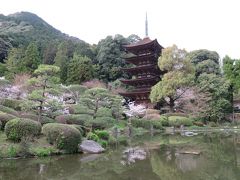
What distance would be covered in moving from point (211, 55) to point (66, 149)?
42.0 m

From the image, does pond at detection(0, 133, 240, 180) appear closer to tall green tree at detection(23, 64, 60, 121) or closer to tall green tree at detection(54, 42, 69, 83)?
tall green tree at detection(23, 64, 60, 121)

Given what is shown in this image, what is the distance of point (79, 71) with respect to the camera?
4488 centimetres

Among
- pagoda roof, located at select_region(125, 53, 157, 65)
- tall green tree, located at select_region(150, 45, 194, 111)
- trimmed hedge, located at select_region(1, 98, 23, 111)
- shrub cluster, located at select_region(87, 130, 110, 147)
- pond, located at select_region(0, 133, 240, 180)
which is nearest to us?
pond, located at select_region(0, 133, 240, 180)

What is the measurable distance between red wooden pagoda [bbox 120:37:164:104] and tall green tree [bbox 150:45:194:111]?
3696 millimetres

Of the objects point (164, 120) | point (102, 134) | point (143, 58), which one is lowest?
point (164, 120)

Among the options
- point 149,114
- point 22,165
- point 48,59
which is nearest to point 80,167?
point 22,165

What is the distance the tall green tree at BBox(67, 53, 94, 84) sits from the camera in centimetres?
4444

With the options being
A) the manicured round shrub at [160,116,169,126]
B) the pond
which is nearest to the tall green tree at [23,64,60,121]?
the pond

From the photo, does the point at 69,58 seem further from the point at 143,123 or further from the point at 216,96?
the point at 143,123

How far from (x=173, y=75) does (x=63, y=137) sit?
24.0 m

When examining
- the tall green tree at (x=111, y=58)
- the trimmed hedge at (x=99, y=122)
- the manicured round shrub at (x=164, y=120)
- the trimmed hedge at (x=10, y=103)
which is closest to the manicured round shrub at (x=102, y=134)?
the trimmed hedge at (x=99, y=122)

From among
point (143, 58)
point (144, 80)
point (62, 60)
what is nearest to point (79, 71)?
point (62, 60)

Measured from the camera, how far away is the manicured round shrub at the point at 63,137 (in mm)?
13898

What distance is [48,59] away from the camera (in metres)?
52.5
